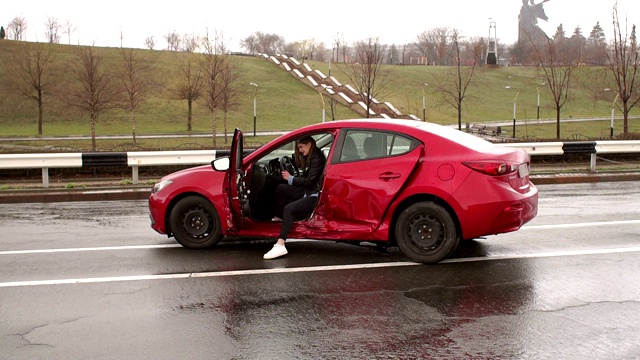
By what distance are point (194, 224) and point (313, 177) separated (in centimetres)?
165

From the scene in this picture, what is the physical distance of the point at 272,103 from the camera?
69188 millimetres

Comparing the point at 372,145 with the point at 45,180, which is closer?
the point at 372,145

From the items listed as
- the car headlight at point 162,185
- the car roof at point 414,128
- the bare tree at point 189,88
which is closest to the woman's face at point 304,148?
the car roof at point 414,128

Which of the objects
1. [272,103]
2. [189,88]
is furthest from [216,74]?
[272,103]

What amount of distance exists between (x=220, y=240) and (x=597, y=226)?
16.5ft

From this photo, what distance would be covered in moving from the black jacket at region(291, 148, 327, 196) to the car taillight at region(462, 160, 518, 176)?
162 cm

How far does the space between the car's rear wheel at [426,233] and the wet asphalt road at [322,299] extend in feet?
0.46

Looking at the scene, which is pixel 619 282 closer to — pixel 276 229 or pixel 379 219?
pixel 379 219

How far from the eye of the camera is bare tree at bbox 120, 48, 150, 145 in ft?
170

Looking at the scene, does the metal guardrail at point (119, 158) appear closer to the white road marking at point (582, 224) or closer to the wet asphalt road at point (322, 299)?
the white road marking at point (582, 224)

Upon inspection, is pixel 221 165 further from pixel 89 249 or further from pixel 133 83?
pixel 133 83

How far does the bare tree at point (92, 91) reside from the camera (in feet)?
153

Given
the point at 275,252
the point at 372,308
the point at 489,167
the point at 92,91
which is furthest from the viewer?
the point at 92,91

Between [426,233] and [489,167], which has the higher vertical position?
[489,167]
